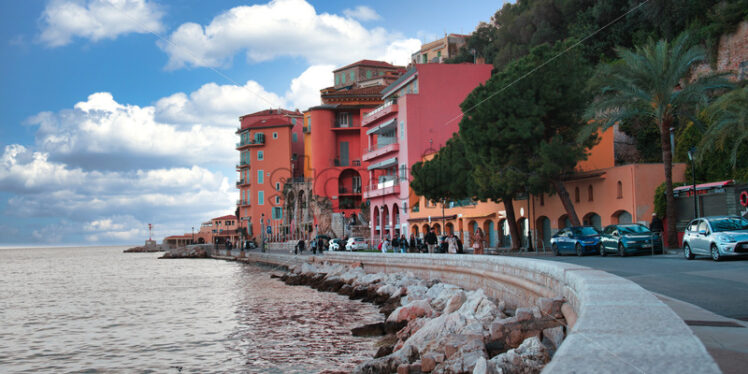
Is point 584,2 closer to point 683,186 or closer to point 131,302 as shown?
point 683,186

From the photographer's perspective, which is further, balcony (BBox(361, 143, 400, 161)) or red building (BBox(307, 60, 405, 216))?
red building (BBox(307, 60, 405, 216))

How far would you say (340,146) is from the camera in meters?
85.7

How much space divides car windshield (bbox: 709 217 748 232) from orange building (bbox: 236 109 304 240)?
3149 inches

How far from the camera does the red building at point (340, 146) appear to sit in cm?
8400

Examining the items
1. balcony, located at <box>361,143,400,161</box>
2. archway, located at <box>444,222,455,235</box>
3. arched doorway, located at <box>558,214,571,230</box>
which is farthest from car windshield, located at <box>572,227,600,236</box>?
balcony, located at <box>361,143,400,161</box>

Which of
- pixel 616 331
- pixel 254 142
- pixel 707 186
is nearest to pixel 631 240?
pixel 707 186

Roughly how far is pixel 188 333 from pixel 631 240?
17584 millimetres

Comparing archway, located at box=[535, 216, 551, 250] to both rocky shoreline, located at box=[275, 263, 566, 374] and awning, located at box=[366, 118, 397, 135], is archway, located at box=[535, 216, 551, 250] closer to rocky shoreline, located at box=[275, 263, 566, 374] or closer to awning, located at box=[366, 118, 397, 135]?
awning, located at box=[366, 118, 397, 135]

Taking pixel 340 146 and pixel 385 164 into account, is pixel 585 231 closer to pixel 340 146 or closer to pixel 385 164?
pixel 385 164

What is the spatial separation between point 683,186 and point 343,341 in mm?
22445

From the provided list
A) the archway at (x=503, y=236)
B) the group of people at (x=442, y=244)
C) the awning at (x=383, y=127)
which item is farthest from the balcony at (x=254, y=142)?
the group of people at (x=442, y=244)

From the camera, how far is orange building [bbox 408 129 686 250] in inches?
1313

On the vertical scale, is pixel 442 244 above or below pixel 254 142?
below

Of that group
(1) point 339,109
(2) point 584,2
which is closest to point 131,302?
(2) point 584,2
